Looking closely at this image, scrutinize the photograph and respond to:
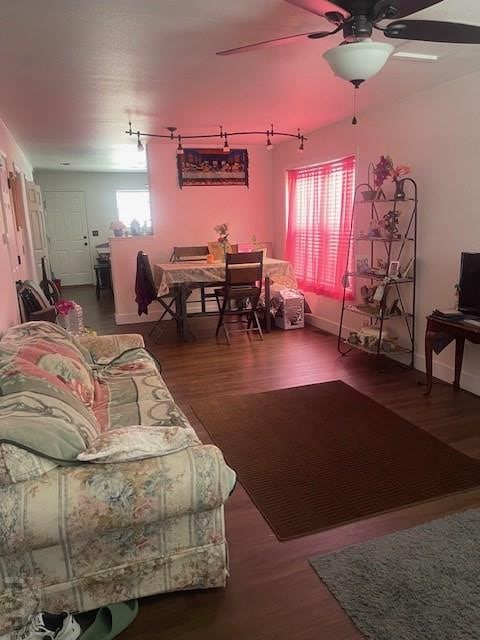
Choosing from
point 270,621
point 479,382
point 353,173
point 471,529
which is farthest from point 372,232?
point 270,621

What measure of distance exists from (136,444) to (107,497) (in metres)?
0.20

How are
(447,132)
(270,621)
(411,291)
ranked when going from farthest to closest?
1. (411,291)
2. (447,132)
3. (270,621)

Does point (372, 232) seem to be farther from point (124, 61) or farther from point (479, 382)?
point (124, 61)

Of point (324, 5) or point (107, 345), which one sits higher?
point (324, 5)

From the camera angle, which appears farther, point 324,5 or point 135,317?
point 135,317

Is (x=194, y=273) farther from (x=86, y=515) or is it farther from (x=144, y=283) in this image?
(x=86, y=515)

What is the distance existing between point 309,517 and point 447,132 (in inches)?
122

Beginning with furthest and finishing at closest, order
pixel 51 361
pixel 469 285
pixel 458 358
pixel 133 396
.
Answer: pixel 458 358
pixel 469 285
pixel 133 396
pixel 51 361

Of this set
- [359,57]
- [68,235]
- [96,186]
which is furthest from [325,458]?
[96,186]

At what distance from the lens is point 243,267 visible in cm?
516

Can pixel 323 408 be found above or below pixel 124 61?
below

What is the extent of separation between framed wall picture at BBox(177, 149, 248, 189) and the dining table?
4.17 feet

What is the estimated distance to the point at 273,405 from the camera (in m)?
3.49

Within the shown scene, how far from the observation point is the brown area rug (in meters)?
2.27
